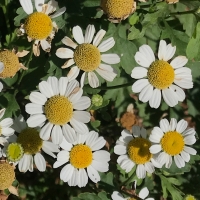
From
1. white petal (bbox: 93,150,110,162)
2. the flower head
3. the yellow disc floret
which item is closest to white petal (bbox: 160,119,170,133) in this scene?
white petal (bbox: 93,150,110,162)

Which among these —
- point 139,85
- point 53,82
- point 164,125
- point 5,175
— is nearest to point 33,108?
point 53,82

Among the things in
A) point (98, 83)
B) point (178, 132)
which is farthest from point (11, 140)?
point (178, 132)

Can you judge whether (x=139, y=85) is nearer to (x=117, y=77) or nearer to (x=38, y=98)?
(x=117, y=77)

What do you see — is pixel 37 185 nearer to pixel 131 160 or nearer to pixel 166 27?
pixel 131 160

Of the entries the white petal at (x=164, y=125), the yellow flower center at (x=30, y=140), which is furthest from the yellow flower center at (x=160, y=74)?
the yellow flower center at (x=30, y=140)

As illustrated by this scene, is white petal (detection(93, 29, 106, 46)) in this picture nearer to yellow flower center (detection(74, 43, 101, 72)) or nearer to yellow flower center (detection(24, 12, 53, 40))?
yellow flower center (detection(74, 43, 101, 72))

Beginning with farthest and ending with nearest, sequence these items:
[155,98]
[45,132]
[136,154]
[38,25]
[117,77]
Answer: [117,77] < [136,154] < [155,98] < [38,25] < [45,132]

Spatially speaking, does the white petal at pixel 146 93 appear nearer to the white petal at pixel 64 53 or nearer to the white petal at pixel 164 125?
the white petal at pixel 164 125
